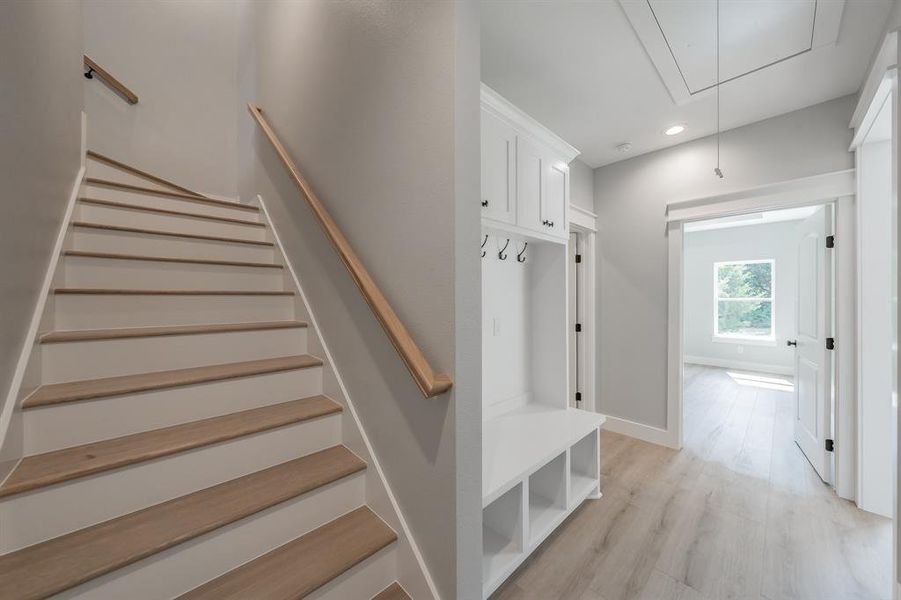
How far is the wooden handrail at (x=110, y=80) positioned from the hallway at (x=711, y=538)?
4.41 metres

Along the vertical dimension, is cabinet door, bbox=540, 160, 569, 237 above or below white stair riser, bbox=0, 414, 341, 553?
above

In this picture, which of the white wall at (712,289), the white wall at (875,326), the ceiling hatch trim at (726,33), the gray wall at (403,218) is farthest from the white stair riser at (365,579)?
the white wall at (712,289)

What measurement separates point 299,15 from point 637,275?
343 cm

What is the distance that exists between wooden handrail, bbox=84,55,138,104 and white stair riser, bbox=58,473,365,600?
3.48 meters

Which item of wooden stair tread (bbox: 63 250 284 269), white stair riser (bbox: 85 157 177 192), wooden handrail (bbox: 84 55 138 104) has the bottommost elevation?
wooden stair tread (bbox: 63 250 284 269)

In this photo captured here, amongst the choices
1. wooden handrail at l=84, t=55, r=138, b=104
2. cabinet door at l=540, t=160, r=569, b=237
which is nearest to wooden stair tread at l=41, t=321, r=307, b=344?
cabinet door at l=540, t=160, r=569, b=237

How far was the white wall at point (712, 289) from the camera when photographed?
6.06m

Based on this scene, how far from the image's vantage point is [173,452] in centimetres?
115

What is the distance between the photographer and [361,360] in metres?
1.51

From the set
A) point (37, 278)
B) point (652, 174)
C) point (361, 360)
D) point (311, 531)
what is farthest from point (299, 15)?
point (652, 174)

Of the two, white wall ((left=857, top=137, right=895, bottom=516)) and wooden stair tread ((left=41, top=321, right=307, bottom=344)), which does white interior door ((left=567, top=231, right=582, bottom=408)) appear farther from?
wooden stair tread ((left=41, top=321, right=307, bottom=344))

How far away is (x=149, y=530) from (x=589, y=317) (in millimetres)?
3565

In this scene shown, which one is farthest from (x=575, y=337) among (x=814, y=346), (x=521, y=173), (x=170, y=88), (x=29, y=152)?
(x=170, y=88)

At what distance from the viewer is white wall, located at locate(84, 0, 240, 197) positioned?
284 centimetres
